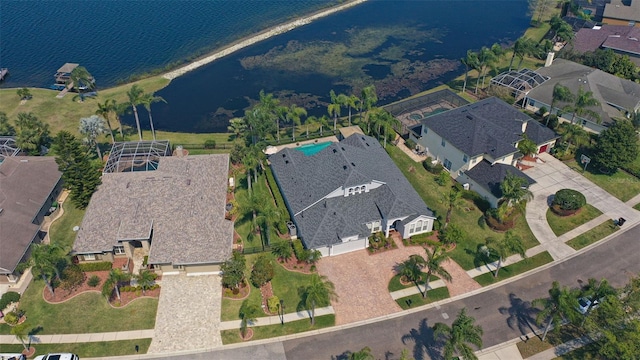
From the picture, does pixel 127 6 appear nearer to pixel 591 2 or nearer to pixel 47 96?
pixel 47 96

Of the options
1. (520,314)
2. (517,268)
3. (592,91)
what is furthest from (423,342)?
(592,91)

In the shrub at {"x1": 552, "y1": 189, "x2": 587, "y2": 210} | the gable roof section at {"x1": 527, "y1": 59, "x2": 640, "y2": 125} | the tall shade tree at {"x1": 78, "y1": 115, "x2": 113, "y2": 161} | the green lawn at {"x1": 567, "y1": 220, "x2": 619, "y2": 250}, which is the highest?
the gable roof section at {"x1": 527, "y1": 59, "x2": 640, "y2": 125}

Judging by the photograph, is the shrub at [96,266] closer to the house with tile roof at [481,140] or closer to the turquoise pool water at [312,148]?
the turquoise pool water at [312,148]

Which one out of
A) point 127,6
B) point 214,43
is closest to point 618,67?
point 214,43

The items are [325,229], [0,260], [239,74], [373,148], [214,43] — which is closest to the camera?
[0,260]

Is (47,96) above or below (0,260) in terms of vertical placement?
above

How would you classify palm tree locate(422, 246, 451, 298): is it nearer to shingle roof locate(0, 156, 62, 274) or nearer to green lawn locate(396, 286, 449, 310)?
green lawn locate(396, 286, 449, 310)

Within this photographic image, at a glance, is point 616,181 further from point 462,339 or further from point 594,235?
point 462,339

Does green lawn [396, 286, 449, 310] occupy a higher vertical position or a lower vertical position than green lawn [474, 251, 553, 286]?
lower

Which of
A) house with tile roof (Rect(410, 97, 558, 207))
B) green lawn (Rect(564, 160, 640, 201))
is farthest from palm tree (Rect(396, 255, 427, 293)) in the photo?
green lawn (Rect(564, 160, 640, 201))
